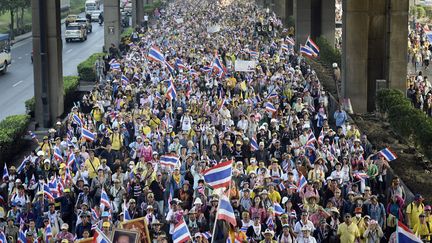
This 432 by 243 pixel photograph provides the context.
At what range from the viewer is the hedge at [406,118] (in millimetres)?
27922

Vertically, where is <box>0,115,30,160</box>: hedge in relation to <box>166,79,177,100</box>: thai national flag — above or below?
below

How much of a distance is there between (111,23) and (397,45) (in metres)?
25.4

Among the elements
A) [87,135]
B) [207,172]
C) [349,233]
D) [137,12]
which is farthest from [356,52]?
[137,12]

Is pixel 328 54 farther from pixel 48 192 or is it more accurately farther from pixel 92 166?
pixel 48 192

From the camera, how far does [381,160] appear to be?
2400cm

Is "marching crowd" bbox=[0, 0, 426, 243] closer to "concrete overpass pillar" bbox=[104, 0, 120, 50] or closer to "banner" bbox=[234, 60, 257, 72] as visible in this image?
"banner" bbox=[234, 60, 257, 72]

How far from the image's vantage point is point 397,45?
130ft

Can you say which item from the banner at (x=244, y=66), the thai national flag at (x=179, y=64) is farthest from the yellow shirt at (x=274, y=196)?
the thai national flag at (x=179, y=64)

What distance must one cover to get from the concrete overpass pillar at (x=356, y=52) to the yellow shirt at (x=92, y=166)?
714 inches

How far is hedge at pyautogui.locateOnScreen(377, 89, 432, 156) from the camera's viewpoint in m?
27.9

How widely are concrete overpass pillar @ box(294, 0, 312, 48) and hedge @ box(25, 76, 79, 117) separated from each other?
20656 mm

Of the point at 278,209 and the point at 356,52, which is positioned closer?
the point at 278,209

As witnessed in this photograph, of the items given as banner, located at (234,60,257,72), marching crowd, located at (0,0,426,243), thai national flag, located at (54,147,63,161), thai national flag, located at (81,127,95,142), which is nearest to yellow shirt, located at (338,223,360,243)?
marching crowd, located at (0,0,426,243)

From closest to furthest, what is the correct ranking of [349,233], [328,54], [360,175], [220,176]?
[349,233] < [220,176] < [360,175] < [328,54]
